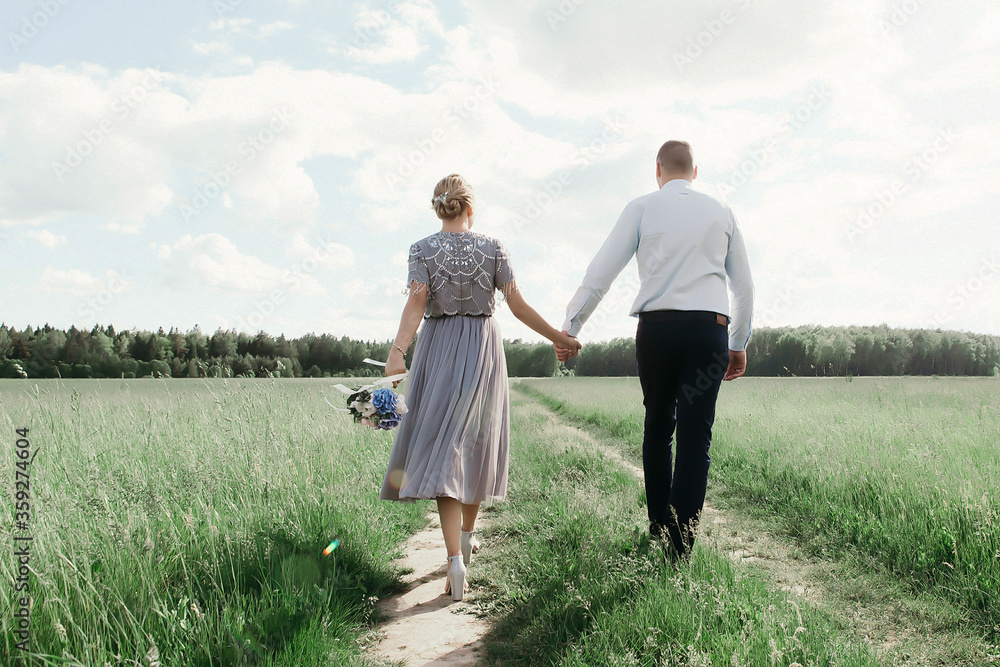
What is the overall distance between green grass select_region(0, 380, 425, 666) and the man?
2.02m

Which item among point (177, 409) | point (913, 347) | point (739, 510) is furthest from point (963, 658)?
point (913, 347)

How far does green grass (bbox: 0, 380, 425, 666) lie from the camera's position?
7.96 ft

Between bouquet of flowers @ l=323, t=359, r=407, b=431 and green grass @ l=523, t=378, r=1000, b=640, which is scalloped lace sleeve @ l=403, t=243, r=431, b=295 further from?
green grass @ l=523, t=378, r=1000, b=640

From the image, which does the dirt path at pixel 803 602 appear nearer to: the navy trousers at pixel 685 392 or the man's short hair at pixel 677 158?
the navy trousers at pixel 685 392

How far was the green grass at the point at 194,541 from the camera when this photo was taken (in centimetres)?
243

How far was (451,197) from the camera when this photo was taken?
387 centimetres

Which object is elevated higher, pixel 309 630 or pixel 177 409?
pixel 177 409

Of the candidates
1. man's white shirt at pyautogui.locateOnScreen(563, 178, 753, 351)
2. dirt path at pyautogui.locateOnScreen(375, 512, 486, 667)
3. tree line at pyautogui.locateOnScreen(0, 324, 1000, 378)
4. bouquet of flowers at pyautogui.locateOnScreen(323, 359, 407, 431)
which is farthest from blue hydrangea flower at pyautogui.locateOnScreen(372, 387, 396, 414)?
tree line at pyautogui.locateOnScreen(0, 324, 1000, 378)

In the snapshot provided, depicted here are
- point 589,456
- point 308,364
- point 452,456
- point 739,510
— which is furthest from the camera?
point 308,364

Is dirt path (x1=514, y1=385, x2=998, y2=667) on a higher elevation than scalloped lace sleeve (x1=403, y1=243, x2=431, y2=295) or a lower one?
lower

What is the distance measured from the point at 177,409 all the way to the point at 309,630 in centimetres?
628

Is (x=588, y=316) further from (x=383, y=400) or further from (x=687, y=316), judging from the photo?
(x=383, y=400)

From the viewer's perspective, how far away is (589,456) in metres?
7.20

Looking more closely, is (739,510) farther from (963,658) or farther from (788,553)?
(963,658)
